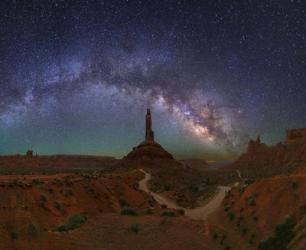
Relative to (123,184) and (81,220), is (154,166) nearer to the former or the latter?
(123,184)

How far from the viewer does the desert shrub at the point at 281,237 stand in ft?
58.2

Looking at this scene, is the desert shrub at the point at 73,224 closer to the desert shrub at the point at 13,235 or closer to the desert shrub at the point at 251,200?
the desert shrub at the point at 13,235

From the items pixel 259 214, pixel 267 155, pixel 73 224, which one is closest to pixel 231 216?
pixel 259 214

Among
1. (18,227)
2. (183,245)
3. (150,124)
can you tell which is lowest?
(183,245)

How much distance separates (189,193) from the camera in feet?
175

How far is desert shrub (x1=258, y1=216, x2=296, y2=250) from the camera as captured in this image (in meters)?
17.8

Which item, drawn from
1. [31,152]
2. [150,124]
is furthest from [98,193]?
[31,152]

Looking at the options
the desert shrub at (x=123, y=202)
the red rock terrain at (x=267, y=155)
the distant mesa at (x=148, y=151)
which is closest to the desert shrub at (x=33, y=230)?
the desert shrub at (x=123, y=202)

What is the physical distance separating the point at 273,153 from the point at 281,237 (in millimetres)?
100538

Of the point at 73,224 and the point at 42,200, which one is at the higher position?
the point at 42,200

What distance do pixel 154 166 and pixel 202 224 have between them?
192ft

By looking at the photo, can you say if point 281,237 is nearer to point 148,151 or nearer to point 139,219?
point 139,219

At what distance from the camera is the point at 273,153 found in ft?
378

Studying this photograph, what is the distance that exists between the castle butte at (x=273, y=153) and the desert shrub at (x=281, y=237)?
71.0m
